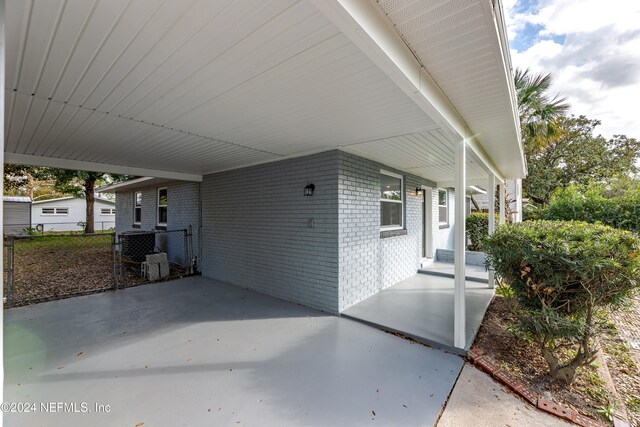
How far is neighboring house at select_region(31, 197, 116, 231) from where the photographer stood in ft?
70.2

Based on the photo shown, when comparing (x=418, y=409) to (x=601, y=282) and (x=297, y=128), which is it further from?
(x=297, y=128)

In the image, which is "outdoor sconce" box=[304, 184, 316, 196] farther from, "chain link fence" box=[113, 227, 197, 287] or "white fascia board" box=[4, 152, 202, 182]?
"chain link fence" box=[113, 227, 197, 287]

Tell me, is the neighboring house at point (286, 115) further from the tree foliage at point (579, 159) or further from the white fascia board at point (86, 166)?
the tree foliage at point (579, 159)

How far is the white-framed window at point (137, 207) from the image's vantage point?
11.4 m

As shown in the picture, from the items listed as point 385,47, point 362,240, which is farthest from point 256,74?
point 362,240

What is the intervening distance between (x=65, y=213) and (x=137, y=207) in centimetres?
1783

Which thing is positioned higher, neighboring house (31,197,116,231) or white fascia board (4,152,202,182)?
white fascia board (4,152,202,182)

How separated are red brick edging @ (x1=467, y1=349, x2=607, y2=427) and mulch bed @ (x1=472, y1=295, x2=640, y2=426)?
0.06 metres

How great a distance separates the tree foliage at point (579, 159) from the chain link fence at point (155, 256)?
701 inches

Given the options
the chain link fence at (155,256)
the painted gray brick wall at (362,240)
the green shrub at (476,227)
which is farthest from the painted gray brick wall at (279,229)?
the green shrub at (476,227)

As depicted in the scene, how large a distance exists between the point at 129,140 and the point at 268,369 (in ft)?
12.7

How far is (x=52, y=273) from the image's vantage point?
7477mm

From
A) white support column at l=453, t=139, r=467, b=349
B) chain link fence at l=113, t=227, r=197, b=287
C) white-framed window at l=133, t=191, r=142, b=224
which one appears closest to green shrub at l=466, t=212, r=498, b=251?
white support column at l=453, t=139, r=467, b=349

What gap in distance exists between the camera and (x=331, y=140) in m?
4.20
